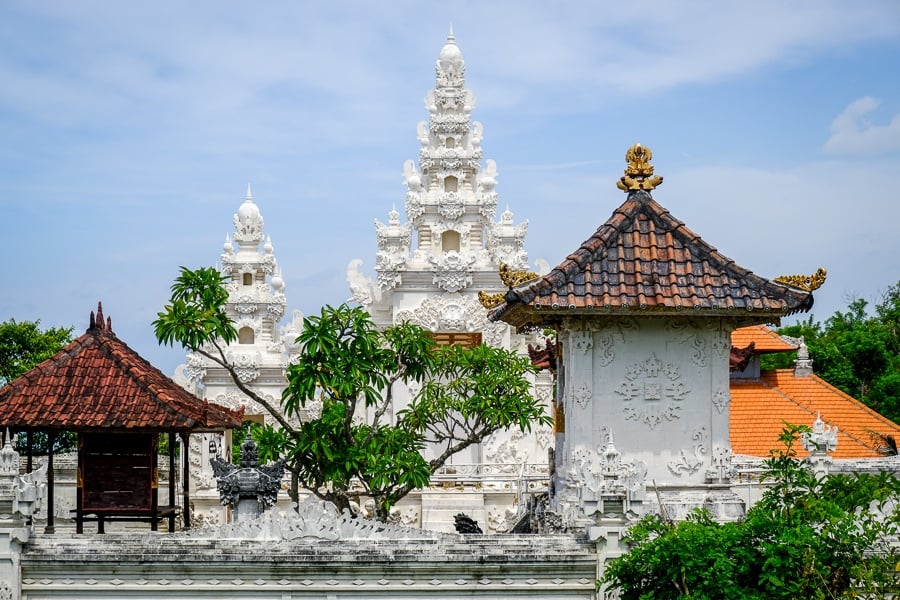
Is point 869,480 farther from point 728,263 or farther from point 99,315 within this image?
point 99,315

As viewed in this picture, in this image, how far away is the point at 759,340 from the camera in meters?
35.4

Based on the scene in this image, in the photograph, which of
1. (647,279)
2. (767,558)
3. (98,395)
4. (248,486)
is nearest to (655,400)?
(647,279)

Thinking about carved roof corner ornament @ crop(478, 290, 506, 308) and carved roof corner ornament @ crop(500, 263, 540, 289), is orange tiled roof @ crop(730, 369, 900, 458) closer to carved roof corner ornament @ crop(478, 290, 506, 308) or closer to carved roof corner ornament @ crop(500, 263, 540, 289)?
carved roof corner ornament @ crop(478, 290, 506, 308)

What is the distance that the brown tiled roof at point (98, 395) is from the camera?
18.9 m

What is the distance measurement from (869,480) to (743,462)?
12.0m

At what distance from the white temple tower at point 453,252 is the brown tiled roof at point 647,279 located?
916 inches

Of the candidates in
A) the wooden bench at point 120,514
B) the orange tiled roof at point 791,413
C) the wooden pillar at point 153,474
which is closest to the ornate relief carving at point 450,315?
the orange tiled roof at point 791,413

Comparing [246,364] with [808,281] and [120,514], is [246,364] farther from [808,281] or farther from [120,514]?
[808,281]

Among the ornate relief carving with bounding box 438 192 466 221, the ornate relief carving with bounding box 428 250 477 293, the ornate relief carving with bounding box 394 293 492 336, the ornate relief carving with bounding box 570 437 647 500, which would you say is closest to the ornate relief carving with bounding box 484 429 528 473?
the ornate relief carving with bounding box 394 293 492 336

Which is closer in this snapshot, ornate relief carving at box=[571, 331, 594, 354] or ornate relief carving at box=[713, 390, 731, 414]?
ornate relief carving at box=[571, 331, 594, 354]

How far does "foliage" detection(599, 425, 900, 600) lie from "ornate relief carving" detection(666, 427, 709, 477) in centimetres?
234

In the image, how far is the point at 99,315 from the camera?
1980 cm

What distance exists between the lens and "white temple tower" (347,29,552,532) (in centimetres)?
4166

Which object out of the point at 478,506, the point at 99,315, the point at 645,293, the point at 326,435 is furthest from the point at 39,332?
the point at 645,293
